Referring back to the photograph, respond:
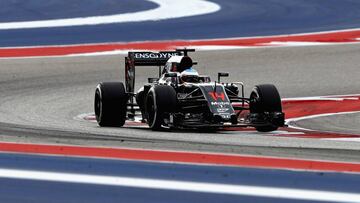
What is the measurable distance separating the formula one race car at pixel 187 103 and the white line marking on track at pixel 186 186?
634cm

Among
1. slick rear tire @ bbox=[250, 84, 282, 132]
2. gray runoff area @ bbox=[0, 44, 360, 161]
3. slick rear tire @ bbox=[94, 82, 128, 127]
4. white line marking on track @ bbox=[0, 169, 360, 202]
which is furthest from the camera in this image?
slick rear tire @ bbox=[94, 82, 128, 127]

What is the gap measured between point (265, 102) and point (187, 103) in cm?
112

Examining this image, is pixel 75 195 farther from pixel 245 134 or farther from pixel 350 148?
pixel 245 134

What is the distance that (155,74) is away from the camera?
23703mm

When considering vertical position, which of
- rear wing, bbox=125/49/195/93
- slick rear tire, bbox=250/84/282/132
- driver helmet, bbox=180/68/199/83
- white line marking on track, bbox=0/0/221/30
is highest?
white line marking on track, bbox=0/0/221/30

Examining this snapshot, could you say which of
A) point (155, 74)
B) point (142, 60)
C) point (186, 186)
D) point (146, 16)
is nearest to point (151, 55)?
point (142, 60)

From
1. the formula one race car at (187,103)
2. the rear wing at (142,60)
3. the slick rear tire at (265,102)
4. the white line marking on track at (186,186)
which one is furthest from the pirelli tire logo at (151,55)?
the white line marking on track at (186,186)

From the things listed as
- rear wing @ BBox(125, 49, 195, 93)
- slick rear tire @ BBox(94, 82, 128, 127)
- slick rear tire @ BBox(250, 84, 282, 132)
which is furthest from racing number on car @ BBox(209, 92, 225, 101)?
rear wing @ BBox(125, 49, 195, 93)

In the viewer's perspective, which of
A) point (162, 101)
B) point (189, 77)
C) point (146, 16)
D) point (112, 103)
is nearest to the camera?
point (162, 101)

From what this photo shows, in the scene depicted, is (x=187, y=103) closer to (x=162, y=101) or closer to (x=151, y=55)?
(x=162, y=101)

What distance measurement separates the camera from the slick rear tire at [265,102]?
15.2m

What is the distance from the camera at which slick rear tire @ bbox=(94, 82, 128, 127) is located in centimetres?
1578

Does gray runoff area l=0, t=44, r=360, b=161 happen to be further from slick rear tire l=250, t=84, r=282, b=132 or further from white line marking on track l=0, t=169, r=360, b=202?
white line marking on track l=0, t=169, r=360, b=202

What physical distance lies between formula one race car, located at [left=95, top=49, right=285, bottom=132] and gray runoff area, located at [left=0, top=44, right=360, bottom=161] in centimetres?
24
